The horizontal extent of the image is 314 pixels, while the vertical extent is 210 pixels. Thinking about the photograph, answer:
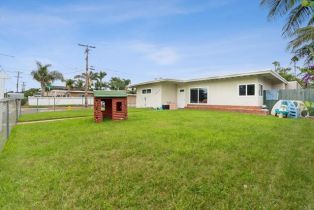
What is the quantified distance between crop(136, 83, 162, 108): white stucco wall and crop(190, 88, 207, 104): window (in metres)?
3.03

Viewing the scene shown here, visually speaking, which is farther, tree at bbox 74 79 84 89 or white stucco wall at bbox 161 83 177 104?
tree at bbox 74 79 84 89

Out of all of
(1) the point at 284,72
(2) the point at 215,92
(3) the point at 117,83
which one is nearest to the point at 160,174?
(2) the point at 215,92

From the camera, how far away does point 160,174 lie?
3318mm

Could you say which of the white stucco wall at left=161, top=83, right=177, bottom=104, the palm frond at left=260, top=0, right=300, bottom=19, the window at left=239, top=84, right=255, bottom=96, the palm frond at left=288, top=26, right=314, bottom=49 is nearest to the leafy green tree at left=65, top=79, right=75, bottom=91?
the white stucco wall at left=161, top=83, right=177, bottom=104

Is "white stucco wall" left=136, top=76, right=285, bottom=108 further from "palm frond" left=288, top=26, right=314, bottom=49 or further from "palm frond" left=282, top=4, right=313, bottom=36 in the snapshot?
"palm frond" left=282, top=4, right=313, bottom=36

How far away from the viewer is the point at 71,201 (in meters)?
2.60

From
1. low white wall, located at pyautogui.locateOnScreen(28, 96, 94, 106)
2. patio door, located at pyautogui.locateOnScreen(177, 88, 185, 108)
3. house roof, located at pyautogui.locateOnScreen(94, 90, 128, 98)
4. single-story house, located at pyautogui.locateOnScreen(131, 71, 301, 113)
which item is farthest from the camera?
low white wall, located at pyautogui.locateOnScreen(28, 96, 94, 106)

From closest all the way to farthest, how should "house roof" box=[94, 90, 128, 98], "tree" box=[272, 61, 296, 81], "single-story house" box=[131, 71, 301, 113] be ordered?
"house roof" box=[94, 90, 128, 98] < "single-story house" box=[131, 71, 301, 113] < "tree" box=[272, 61, 296, 81]

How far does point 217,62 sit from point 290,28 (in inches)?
673

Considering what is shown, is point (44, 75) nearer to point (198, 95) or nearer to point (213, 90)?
point (198, 95)

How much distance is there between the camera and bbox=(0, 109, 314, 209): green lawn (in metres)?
2.60

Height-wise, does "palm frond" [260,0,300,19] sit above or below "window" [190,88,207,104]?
above

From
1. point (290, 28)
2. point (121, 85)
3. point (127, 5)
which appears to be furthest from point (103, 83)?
point (290, 28)

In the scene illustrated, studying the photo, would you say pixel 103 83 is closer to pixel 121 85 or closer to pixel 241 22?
pixel 121 85
